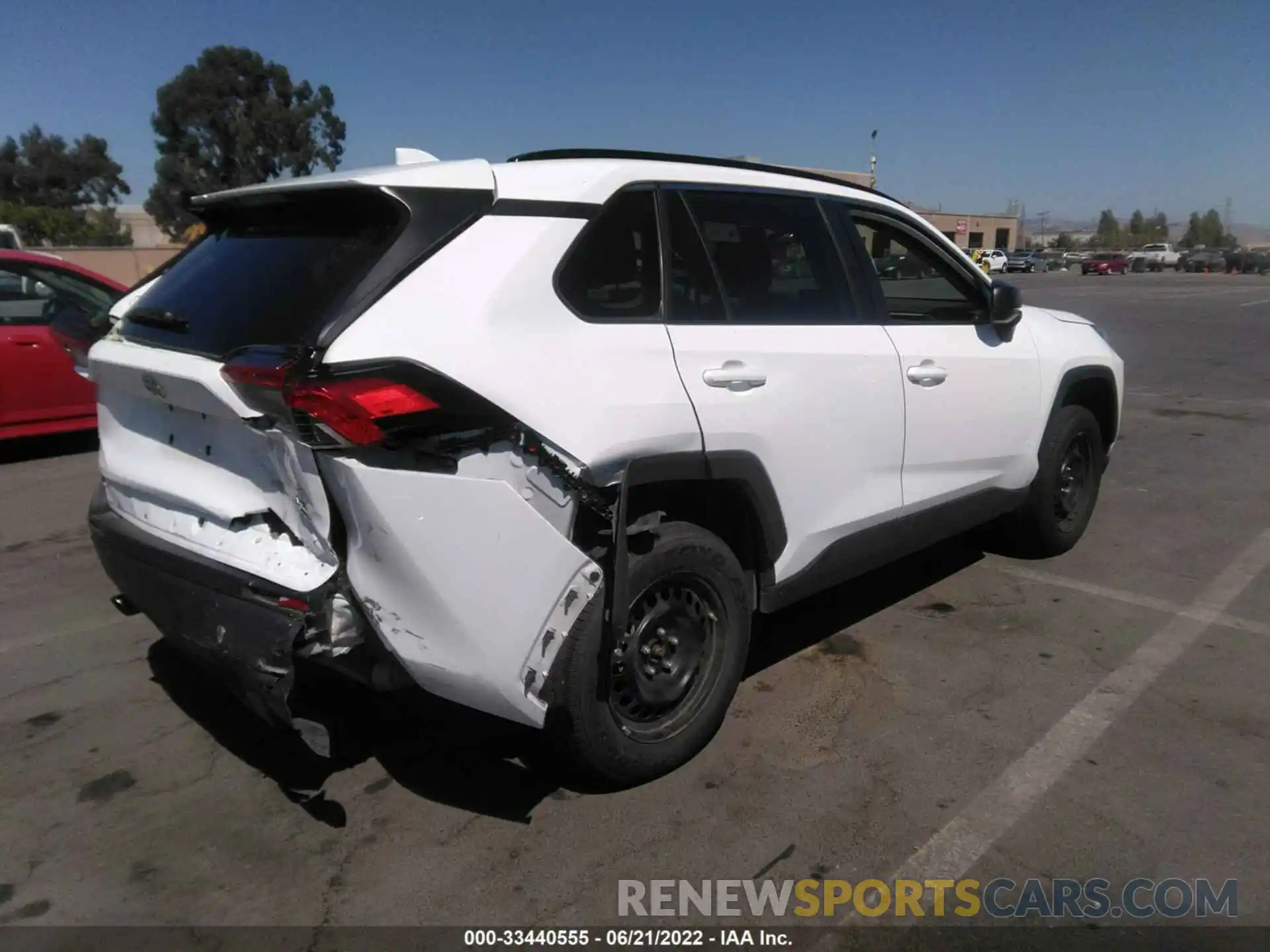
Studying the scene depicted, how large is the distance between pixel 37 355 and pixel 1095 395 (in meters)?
7.39

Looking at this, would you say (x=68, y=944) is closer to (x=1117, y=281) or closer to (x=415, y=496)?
→ (x=415, y=496)

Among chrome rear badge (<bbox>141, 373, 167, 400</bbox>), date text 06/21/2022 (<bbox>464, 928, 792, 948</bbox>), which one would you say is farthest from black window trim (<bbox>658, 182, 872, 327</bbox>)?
date text 06/21/2022 (<bbox>464, 928, 792, 948</bbox>)

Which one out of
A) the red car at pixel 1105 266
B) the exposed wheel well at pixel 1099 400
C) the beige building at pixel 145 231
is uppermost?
the beige building at pixel 145 231

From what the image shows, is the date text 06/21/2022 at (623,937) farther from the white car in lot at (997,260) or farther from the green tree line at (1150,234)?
the green tree line at (1150,234)

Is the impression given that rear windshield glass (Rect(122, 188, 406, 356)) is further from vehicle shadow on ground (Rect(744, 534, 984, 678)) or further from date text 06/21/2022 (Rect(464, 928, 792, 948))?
vehicle shadow on ground (Rect(744, 534, 984, 678))

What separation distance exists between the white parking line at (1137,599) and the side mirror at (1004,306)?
1389mm

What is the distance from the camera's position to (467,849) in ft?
9.45

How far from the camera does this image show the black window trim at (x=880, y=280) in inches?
153

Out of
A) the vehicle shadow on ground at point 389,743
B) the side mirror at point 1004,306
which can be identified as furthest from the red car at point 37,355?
the side mirror at point 1004,306

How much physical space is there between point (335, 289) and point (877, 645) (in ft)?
8.92

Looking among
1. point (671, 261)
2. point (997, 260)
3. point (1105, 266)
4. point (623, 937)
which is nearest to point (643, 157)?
point (671, 261)

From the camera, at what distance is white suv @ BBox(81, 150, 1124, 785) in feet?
8.26

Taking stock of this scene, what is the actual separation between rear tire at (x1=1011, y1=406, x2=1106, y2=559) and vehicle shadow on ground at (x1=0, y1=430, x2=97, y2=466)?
7.22 metres

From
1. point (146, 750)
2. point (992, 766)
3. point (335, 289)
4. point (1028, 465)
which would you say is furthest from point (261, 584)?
point (1028, 465)
